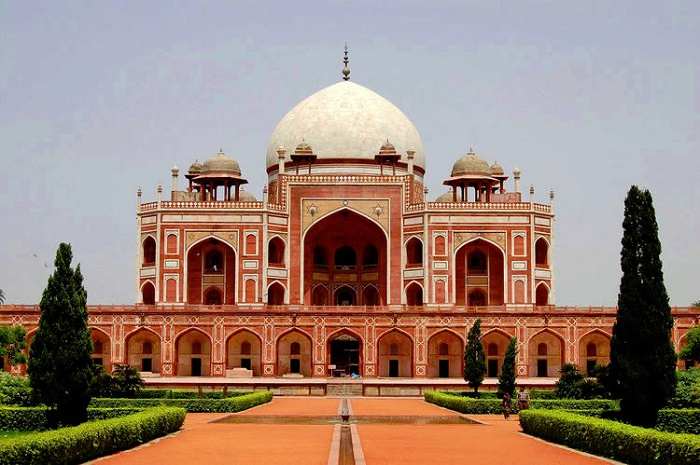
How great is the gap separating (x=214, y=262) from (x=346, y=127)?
8.04 m

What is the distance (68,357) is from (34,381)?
624 millimetres

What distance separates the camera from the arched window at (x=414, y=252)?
4512 cm

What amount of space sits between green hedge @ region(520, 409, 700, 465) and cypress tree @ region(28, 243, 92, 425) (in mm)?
7242

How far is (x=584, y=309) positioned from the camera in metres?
40.9

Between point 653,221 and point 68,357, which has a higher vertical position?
point 653,221

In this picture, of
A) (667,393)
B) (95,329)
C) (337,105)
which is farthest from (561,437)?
(337,105)

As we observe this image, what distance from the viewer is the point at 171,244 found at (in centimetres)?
4438

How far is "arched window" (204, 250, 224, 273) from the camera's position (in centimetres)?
4550

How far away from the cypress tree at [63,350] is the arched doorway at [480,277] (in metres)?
27.6

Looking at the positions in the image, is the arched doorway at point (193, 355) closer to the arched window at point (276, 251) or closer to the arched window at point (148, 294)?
the arched window at point (148, 294)

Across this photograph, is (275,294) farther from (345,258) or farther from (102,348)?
(102,348)

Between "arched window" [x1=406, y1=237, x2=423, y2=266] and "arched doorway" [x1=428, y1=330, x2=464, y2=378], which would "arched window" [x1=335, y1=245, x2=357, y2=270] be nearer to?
"arched window" [x1=406, y1=237, x2=423, y2=266]

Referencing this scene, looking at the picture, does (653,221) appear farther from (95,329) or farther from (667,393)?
(95,329)

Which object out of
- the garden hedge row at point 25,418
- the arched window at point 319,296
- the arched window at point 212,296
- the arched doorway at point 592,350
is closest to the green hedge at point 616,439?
the garden hedge row at point 25,418
